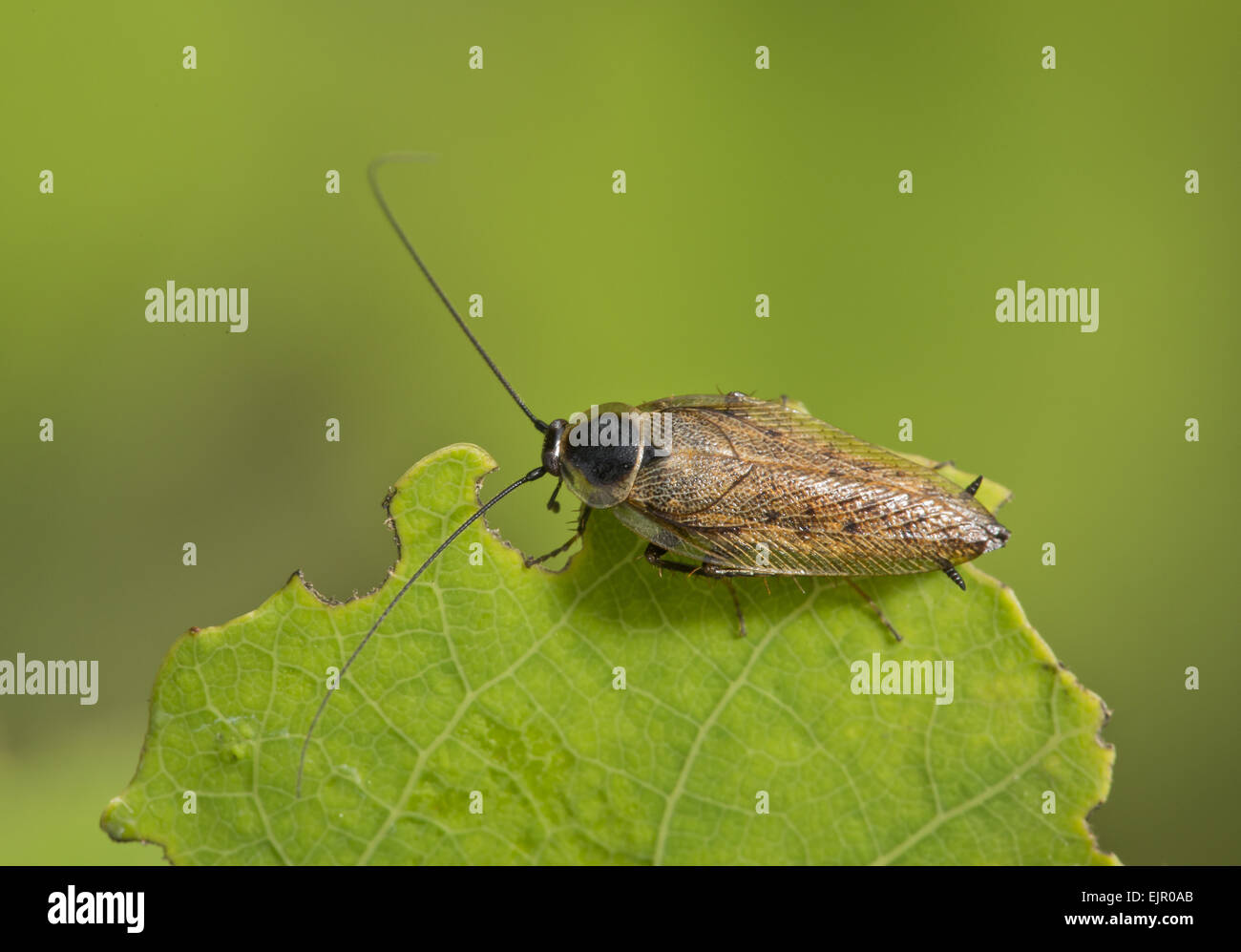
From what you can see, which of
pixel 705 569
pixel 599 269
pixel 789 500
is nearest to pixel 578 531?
pixel 705 569

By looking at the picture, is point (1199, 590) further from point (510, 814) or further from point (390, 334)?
point (390, 334)

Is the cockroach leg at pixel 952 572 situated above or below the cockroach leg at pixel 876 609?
above

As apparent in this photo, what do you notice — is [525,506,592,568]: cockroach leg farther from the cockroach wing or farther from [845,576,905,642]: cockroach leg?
Answer: [845,576,905,642]: cockroach leg

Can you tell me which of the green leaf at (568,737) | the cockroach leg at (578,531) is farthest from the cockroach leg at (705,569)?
the cockroach leg at (578,531)

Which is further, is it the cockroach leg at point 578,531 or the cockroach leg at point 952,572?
the cockroach leg at point 578,531

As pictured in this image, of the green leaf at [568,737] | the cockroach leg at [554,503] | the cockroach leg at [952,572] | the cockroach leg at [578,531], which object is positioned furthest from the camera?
the cockroach leg at [554,503]

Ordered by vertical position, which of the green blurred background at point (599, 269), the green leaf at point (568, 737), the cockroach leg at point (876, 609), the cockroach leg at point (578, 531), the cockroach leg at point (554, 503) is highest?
the green blurred background at point (599, 269)

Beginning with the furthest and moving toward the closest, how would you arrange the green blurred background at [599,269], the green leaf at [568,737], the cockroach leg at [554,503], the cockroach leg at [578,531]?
the green blurred background at [599,269] < the cockroach leg at [554,503] < the cockroach leg at [578,531] < the green leaf at [568,737]

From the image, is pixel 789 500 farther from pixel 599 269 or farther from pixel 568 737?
pixel 599 269

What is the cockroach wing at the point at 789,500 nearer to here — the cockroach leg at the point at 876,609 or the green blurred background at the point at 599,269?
the cockroach leg at the point at 876,609
